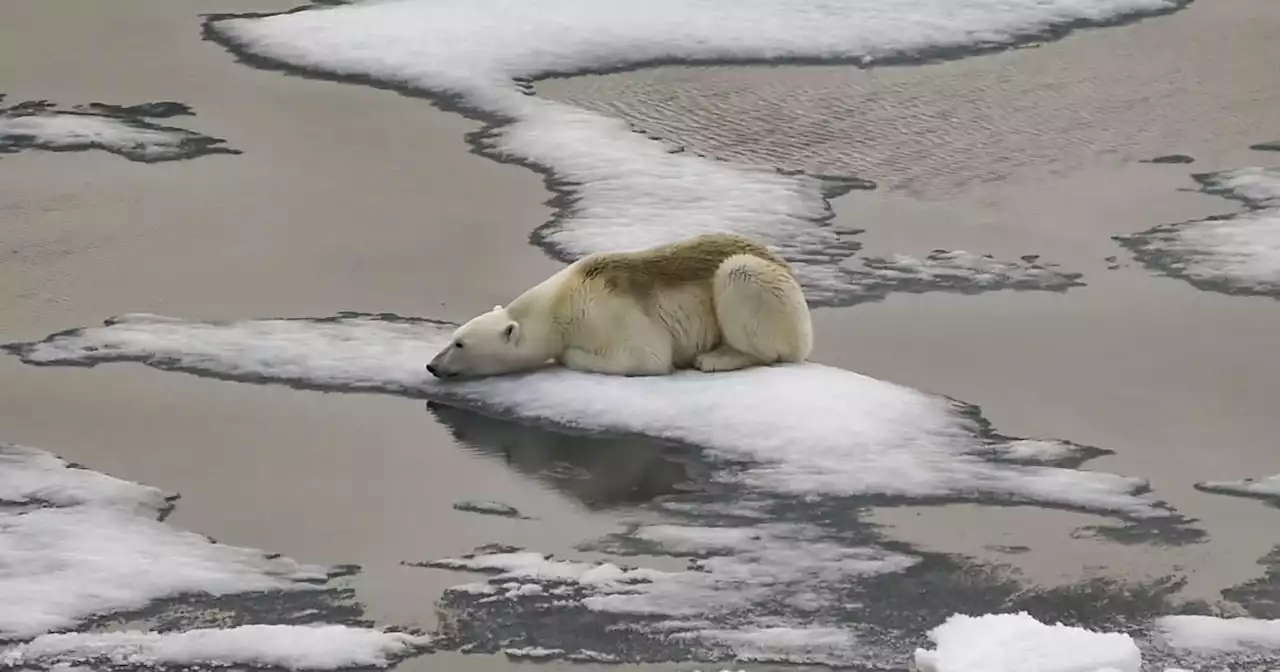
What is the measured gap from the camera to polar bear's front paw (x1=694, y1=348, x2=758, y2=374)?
5.86 metres

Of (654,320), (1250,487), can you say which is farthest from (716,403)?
(1250,487)

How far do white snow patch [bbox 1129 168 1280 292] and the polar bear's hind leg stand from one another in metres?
2.01

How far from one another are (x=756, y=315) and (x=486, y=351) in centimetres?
85

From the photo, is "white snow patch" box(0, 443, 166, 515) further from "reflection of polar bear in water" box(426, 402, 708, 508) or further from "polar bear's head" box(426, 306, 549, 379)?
"polar bear's head" box(426, 306, 549, 379)

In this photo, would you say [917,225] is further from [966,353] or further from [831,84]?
[831,84]

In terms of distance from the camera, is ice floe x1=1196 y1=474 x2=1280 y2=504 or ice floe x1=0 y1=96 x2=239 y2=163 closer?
ice floe x1=1196 y1=474 x2=1280 y2=504

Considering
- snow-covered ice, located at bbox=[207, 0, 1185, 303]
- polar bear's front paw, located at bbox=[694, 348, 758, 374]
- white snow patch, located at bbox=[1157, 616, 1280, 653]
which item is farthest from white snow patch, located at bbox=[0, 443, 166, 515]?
white snow patch, located at bbox=[1157, 616, 1280, 653]

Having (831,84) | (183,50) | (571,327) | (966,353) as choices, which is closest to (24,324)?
(571,327)

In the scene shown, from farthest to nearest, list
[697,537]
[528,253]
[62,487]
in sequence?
[528,253] < [62,487] < [697,537]

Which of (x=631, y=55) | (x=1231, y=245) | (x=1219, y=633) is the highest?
(x=631, y=55)

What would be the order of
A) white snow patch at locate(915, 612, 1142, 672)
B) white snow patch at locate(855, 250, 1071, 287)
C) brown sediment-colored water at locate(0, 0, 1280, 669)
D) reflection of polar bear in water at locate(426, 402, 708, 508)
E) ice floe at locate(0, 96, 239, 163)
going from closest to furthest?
white snow patch at locate(915, 612, 1142, 672) → brown sediment-colored water at locate(0, 0, 1280, 669) → reflection of polar bear in water at locate(426, 402, 708, 508) → white snow patch at locate(855, 250, 1071, 287) → ice floe at locate(0, 96, 239, 163)

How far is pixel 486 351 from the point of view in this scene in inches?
231

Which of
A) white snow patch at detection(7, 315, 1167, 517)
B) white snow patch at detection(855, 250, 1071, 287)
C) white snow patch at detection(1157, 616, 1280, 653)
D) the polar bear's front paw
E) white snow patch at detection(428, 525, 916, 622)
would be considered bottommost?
white snow patch at detection(1157, 616, 1280, 653)

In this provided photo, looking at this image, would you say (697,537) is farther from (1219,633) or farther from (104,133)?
(104,133)
